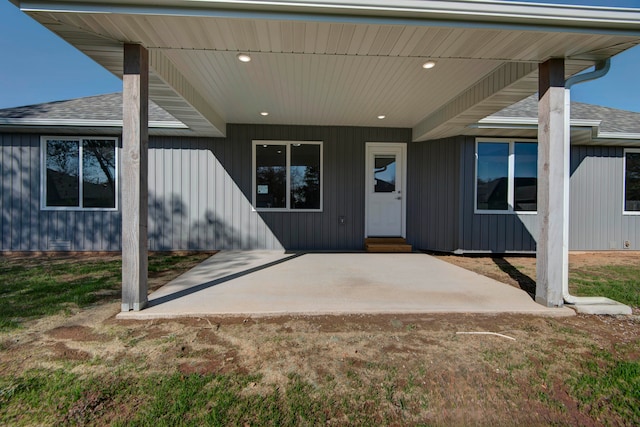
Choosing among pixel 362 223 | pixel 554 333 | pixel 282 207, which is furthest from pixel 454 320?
pixel 282 207

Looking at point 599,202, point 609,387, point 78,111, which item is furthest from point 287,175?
point 599,202

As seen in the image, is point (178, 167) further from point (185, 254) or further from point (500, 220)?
point (500, 220)

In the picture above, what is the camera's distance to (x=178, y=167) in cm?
658

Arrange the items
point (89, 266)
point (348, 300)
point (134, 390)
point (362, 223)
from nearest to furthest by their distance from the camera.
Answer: point (134, 390) → point (348, 300) → point (89, 266) → point (362, 223)

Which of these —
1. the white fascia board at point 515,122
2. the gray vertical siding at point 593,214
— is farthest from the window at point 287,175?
the gray vertical siding at point 593,214

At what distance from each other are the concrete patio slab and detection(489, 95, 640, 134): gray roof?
3311 millimetres

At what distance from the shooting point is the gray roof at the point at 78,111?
19.4 feet

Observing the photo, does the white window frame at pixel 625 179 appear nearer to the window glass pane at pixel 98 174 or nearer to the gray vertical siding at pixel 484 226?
the gray vertical siding at pixel 484 226

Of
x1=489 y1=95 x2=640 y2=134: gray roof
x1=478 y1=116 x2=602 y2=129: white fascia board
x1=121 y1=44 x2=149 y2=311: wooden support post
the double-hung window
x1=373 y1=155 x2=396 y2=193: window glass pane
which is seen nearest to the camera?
x1=121 y1=44 x2=149 y2=311: wooden support post

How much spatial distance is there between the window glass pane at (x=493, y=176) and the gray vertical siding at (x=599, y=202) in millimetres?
1613

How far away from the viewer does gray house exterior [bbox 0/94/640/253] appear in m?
6.27

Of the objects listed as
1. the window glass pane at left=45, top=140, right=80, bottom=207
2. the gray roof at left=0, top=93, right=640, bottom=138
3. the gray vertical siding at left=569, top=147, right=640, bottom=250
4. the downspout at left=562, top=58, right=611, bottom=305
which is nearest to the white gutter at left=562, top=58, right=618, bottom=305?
the downspout at left=562, top=58, right=611, bottom=305

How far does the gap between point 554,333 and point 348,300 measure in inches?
71.7

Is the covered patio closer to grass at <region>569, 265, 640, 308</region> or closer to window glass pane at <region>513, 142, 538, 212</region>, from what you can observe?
grass at <region>569, 265, 640, 308</region>
